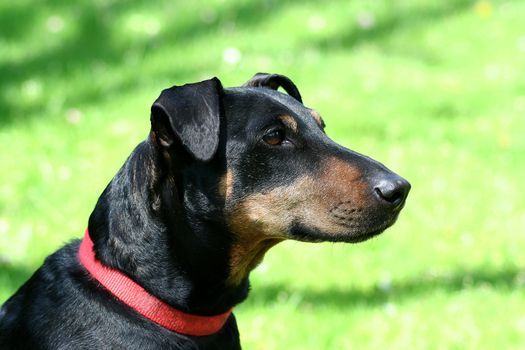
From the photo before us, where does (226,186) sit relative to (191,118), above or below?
below

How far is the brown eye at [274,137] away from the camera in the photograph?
3.75 metres

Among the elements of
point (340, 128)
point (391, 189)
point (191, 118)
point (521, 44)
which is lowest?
point (521, 44)

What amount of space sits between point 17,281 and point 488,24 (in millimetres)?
6598

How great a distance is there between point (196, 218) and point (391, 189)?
74cm

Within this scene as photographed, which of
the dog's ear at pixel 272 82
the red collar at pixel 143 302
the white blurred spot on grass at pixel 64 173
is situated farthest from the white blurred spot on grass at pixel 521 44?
the red collar at pixel 143 302

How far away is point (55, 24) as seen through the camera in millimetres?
8938

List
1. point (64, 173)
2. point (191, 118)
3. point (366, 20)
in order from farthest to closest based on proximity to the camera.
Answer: point (366, 20) → point (64, 173) → point (191, 118)

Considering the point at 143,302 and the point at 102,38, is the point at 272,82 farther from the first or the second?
the point at 102,38

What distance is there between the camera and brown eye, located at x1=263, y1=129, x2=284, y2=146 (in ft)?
12.3

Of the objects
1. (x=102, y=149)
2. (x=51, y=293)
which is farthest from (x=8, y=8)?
(x=51, y=293)

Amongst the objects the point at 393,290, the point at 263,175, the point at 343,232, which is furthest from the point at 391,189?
the point at 393,290

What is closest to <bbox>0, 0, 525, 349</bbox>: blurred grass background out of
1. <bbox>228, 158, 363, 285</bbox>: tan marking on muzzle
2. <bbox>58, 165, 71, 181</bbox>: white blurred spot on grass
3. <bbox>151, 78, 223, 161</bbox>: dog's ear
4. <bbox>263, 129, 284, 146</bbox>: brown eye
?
<bbox>58, 165, 71, 181</bbox>: white blurred spot on grass

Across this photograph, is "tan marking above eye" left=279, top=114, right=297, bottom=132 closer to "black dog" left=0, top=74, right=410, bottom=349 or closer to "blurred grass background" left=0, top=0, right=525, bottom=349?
"black dog" left=0, top=74, right=410, bottom=349

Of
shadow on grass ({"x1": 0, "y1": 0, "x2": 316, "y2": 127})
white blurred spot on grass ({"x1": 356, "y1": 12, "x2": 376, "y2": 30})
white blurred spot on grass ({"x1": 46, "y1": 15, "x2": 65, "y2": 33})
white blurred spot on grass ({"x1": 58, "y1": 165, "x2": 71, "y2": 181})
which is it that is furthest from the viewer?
white blurred spot on grass ({"x1": 356, "y1": 12, "x2": 376, "y2": 30})
